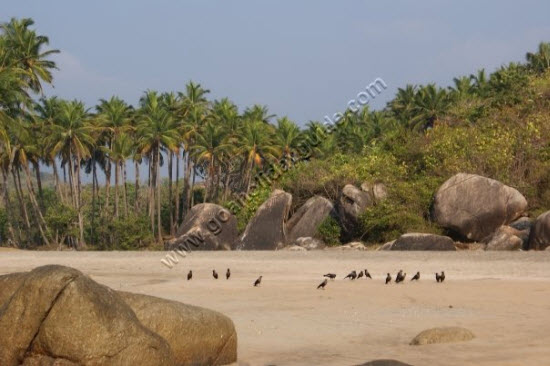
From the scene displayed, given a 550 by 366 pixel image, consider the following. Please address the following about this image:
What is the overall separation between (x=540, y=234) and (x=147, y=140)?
41.3 metres

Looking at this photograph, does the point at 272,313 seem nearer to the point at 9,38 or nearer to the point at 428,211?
Result: the point at 428,211

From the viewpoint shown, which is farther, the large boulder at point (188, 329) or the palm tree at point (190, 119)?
Result: the palm tree at point (190, 119)

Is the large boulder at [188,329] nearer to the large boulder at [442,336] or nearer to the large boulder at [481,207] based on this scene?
the large boulder at [442,336]

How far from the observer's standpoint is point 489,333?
482 inches

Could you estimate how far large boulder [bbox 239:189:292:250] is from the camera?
39094mm

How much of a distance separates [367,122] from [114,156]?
77.4 ft

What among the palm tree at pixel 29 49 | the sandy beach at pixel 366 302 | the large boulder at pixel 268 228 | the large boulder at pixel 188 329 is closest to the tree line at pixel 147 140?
the palm tree at pixel 29 49

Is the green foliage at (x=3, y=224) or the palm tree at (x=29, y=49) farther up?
the palm tree at (x=29, y=49)

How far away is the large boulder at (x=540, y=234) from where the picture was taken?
2914 centimetres

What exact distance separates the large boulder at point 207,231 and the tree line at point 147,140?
11.9 metres

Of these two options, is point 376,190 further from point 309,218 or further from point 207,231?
point 207,231

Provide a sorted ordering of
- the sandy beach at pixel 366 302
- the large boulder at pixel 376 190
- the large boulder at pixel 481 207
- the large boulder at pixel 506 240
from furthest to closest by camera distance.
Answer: the large boulder at pixel 376 190
the large boulder at pixel 481 207
the large boulder at pixel 506 240
the sandy beach at pixel 366 302

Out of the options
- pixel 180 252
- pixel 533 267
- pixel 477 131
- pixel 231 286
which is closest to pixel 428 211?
pixel 477 131

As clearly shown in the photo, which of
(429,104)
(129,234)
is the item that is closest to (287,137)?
(429,104)
